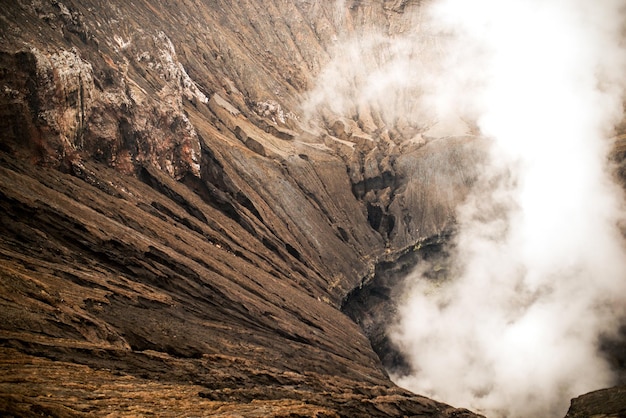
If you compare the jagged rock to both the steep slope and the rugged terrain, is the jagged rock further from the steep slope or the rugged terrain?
the rugged terrain

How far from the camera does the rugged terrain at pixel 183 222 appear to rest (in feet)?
96.1

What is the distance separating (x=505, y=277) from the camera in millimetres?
110500

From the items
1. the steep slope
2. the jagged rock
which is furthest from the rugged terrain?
the jagged rock

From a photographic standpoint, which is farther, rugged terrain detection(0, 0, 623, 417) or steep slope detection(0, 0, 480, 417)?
rugged terrain detection(0, 0, 623, 417)

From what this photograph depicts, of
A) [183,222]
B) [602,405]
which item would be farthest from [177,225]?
[602,405]

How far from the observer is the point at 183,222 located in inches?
2576

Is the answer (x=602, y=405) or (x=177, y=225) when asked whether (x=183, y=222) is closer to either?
(x=177, y=225)

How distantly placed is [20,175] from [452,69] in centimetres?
15355

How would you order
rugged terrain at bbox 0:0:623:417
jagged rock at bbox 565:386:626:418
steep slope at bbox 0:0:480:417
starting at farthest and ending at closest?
jagged rock at bbox 565:386:626:418
rugged terrain at bbox 0:0:623:417
steep slope at bbox 0:0:480:417

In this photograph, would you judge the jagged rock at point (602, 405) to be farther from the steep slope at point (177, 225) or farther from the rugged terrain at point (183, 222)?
the rugged terrain at point (183, 222)

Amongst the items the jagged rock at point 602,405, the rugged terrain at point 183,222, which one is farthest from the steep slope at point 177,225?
the jagged rock at point 602,405

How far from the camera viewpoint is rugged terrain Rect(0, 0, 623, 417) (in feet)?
96.1

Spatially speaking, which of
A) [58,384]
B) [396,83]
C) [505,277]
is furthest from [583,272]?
[58,384]

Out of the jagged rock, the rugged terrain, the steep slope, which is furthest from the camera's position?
the jagged rock
